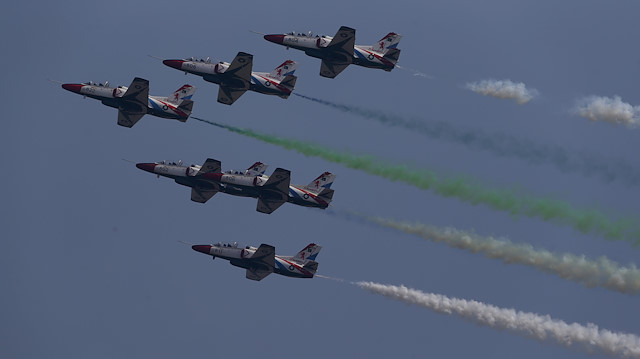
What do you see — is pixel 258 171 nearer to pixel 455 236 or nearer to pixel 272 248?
pixel 272 248

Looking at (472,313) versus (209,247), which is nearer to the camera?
(472,313)

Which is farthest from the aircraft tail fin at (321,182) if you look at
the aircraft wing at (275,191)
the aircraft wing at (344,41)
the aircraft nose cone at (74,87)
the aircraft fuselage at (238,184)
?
the aircraft nose cone at (74,87)

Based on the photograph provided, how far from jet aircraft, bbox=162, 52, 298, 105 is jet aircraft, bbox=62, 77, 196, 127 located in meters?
2.23

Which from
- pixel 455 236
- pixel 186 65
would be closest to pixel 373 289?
pixel 455 236

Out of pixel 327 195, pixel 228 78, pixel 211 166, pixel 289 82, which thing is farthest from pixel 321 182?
pixel 228 78

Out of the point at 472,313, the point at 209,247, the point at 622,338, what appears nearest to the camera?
the point at 622,338

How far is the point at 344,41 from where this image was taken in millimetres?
111750

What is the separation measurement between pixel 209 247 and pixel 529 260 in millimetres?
28634

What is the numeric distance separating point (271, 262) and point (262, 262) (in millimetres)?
804

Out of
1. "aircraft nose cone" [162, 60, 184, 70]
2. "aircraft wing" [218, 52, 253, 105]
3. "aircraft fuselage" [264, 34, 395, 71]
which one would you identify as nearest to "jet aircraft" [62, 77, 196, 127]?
"aircraft wing" [218, 52, 253, 105]

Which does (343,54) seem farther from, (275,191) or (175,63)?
(175,63)

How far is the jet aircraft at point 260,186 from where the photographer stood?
111562 millimetres

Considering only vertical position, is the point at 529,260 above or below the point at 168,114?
below

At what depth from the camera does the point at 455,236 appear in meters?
111
